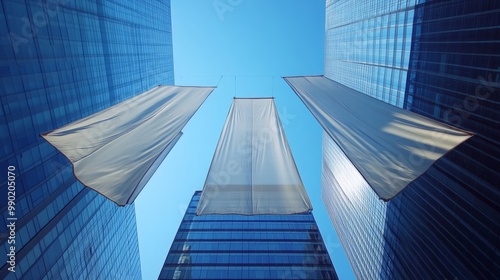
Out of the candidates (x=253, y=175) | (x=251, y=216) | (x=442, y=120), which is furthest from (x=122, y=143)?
(x=251, y=216)

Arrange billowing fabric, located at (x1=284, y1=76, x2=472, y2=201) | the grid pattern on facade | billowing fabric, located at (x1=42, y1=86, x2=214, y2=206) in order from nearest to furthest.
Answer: billowing fabric, located at (x1=284, y1=76, x2=472, y2=201), billowing fabric, located at (x1=42, y1=86, x2=214, y2=206), the grid pattern on facade

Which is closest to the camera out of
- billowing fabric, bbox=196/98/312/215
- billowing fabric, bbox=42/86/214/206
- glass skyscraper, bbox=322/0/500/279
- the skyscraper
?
billowing fabric, bbox=42/86/214/206

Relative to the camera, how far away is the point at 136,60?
184ft

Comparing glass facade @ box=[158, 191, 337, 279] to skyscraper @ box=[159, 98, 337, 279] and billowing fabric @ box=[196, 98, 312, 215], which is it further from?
billowing fabric @ box=[196, 98, 312, 215]

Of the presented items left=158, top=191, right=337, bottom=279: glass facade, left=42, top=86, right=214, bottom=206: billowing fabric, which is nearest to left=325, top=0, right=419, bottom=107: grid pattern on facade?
left=158, top=191, right=337, bottom=279: glass facade

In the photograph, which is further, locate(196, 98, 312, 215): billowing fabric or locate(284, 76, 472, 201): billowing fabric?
locate(196, 98, 312, 215): billowing fabric

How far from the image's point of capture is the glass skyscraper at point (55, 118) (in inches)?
853

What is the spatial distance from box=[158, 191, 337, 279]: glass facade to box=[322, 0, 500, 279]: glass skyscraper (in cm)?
970

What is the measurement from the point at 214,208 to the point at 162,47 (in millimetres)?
71855

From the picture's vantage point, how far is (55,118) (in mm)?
27922

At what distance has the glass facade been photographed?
4591cm

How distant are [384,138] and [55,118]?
2619 centimetres

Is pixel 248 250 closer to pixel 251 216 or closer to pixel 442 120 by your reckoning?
pixel 251 216

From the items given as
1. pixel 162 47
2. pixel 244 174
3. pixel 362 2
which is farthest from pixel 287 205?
pixel 162 47
